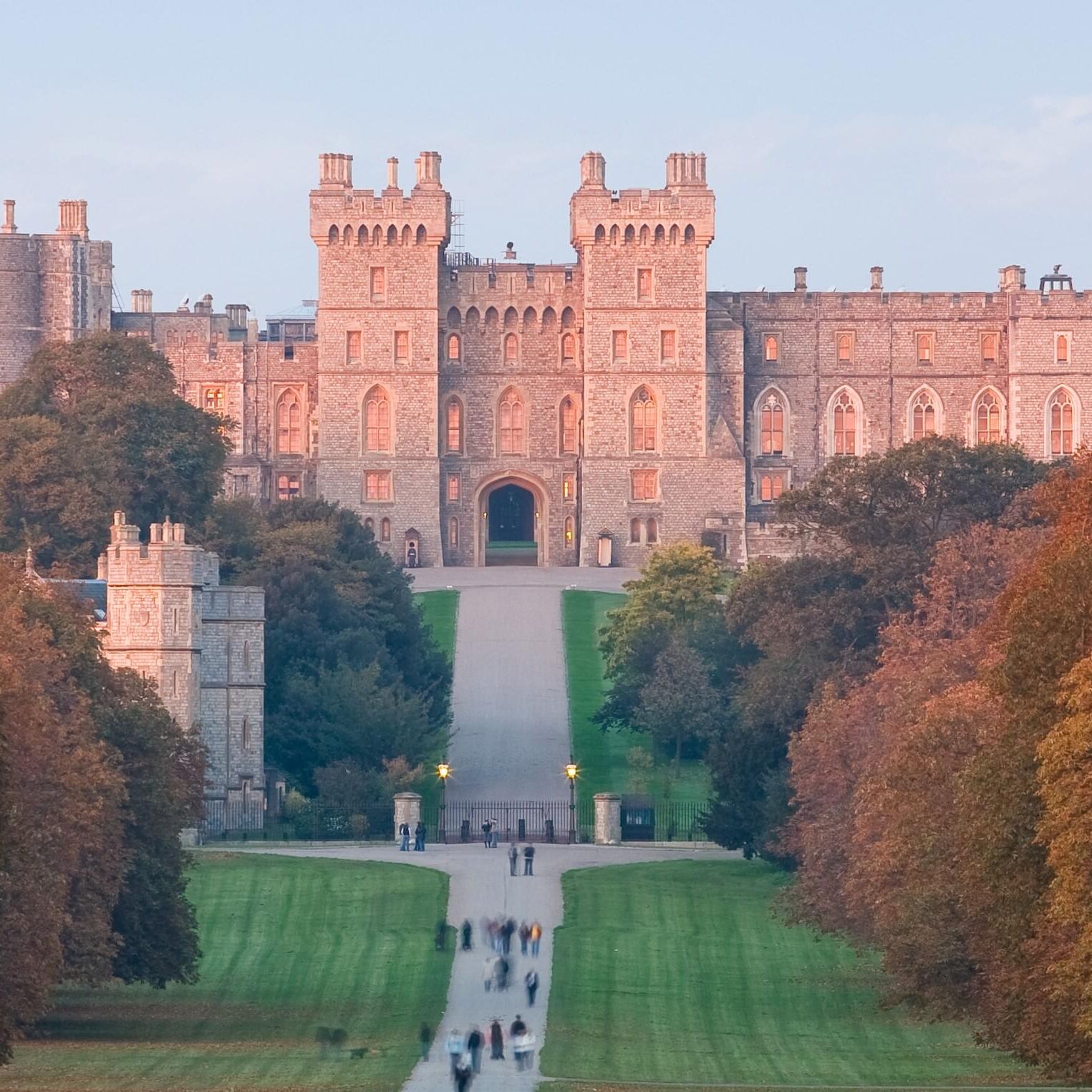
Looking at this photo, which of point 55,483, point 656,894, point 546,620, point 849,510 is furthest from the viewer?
point 546,620

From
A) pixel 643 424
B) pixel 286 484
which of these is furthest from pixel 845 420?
pixel 286 484

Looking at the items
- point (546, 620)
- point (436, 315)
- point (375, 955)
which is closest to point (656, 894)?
point (375, 955)

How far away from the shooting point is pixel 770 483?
91.4 metres

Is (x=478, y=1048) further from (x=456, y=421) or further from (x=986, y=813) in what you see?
(x=456, y=421)

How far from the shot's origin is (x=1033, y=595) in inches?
1240

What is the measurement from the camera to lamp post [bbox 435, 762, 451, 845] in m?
54.9

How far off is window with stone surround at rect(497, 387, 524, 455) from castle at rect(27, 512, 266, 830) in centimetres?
3360

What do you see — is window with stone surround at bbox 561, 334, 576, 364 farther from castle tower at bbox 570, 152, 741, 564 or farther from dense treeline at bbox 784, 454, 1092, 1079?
dense treeline at bbox 784, 454, 1092, 1079

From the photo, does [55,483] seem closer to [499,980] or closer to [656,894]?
[656,894]

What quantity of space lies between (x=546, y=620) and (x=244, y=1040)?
136 feet

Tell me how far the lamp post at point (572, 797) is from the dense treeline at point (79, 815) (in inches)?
507

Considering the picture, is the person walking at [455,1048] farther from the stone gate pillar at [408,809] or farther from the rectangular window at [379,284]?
the rectangular window at [379,284]

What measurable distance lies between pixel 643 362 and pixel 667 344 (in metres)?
0.86

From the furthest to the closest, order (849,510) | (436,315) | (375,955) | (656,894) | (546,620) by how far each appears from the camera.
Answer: (436,315) → (546,620) → (849,510) → (656,894) → (375,955)
